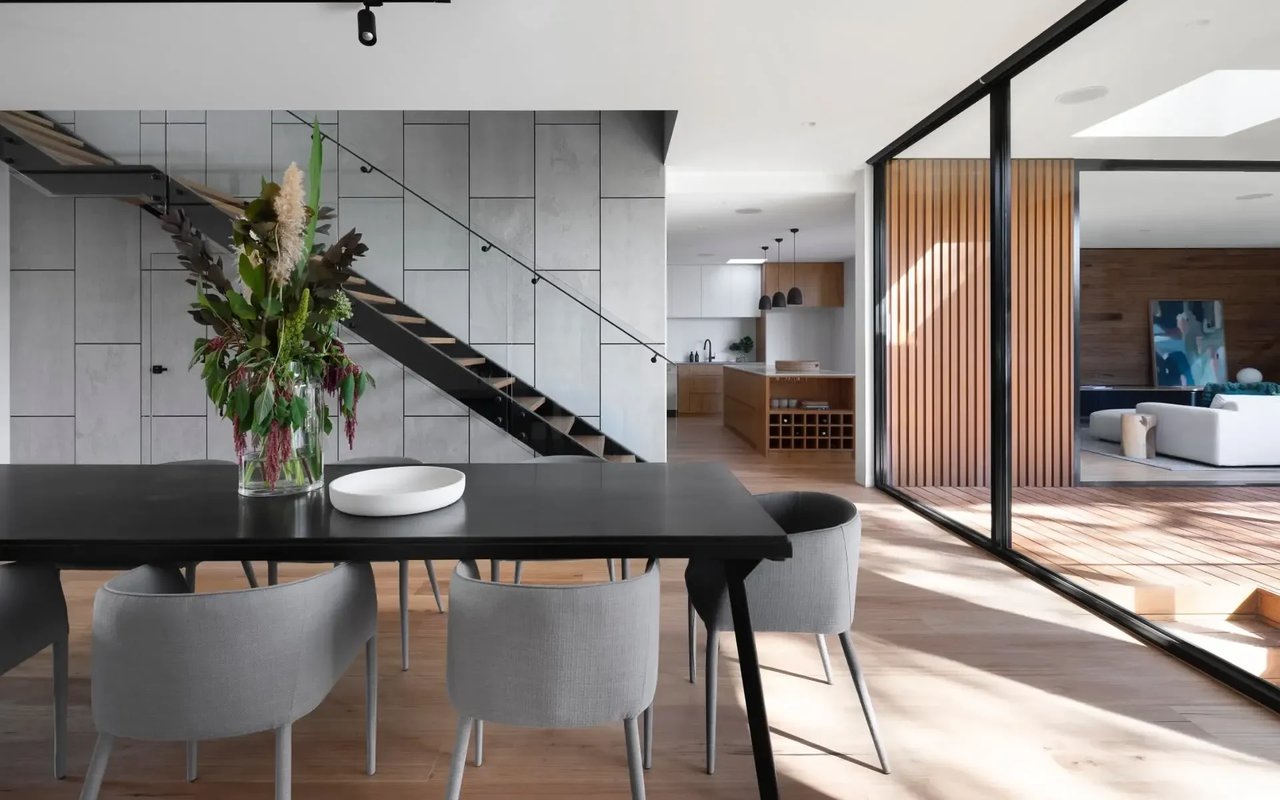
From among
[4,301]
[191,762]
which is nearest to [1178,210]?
[191,762]

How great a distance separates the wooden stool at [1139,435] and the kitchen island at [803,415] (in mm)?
2585

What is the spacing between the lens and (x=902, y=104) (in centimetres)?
474

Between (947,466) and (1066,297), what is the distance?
164 centimetres

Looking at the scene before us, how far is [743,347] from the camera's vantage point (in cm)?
1326

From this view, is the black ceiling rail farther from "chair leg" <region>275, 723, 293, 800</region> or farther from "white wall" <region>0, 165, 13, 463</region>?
"white wall" <region>0, 165, 13, 463</region>

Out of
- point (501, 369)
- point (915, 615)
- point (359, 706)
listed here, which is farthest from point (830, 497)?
point (501, 369)

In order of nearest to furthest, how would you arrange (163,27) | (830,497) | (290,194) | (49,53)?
(290,194) → (830,497) → (163,27) → (49,53)

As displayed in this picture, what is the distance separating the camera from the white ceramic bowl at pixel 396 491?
71.8 inches

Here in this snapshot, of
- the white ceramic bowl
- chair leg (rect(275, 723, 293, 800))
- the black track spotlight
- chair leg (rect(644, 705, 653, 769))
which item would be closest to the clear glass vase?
the white ceramic bowl

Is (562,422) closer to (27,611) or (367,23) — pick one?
(367,23)

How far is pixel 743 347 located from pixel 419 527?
1183 cm

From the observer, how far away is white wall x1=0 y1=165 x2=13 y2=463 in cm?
585

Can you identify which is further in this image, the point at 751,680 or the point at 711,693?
the point at 711,693

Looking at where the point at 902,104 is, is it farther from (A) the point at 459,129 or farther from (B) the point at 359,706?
(B) the point at 359,706
